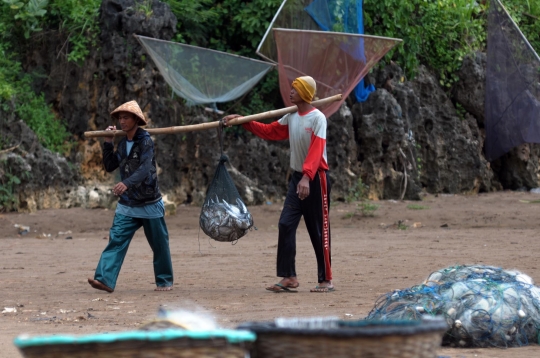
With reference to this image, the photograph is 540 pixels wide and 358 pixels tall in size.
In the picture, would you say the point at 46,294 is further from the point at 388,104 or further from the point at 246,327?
the point at 388,104

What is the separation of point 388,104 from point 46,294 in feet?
34.9

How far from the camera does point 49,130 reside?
50.0ft

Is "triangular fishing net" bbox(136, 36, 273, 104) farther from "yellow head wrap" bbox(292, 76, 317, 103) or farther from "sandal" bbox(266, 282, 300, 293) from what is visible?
"sandal" bbox(266, 282, 300, 293)

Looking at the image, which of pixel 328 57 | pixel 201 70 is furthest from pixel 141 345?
pixel 328 57

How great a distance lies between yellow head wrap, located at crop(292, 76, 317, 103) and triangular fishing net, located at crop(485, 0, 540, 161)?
9.36 m

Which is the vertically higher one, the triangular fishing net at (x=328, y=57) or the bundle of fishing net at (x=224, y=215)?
the triangular fishing net at (x=328, y=57)

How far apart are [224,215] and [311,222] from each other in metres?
0.80

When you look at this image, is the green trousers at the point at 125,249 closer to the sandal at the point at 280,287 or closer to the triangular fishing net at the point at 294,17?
the sandal at the point at 280,287

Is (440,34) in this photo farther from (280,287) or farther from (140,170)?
(140,170)

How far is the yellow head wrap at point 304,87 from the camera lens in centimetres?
738

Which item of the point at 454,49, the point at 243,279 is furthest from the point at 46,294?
the point at 454,49

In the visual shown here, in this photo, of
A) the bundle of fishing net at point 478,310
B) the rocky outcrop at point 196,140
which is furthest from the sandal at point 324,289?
the rocky outcrop at point 196,140

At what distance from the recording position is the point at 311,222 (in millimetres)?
7520

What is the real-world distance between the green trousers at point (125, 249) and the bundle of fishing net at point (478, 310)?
9.77 ft
